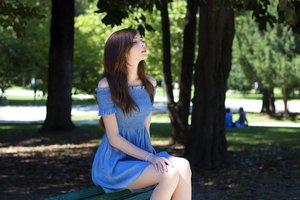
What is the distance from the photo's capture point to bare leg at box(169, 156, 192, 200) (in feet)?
12.7

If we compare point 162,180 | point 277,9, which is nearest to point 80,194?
point 162,180

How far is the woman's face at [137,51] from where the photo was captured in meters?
4.07

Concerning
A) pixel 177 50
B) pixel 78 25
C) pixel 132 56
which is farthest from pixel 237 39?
pixel 132 56

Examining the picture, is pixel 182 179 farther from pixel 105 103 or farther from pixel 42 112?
pixel 42 112

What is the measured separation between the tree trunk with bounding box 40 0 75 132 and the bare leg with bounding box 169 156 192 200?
1215 cm

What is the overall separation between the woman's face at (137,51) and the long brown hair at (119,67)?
0.02m

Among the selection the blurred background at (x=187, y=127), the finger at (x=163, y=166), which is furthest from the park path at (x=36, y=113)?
the finger at (x=163, y=166)

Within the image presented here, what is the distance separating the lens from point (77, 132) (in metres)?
15.9

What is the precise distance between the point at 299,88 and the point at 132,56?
32.0 m

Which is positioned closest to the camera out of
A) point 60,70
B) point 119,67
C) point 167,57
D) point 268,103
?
point 119,67

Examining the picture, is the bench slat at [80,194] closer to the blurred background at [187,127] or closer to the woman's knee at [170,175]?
the woman's knee at [170,175]

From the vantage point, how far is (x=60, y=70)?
1595 centimetres

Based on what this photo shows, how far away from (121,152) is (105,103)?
1.14 ft

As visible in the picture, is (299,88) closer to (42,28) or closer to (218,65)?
(42,28)
